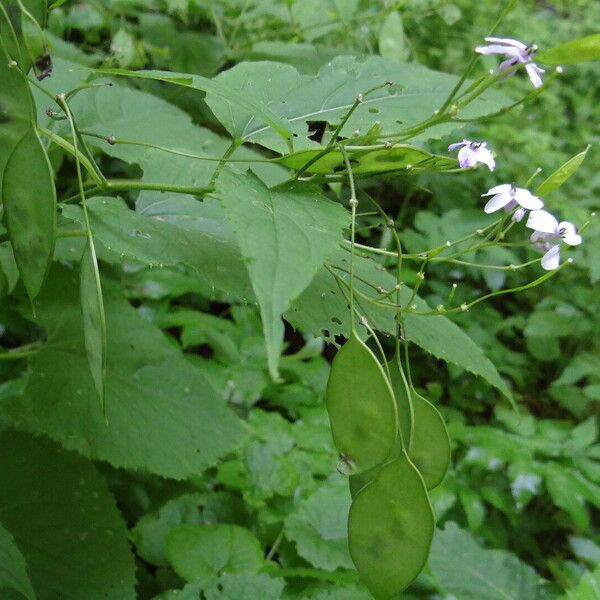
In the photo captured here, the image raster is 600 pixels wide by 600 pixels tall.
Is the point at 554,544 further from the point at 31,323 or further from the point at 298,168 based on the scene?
the point at 298,168

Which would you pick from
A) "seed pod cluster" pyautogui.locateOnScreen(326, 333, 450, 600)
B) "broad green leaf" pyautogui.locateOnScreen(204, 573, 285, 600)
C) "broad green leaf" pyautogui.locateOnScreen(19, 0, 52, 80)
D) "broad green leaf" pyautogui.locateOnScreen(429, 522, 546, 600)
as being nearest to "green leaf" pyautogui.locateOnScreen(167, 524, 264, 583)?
"broad green leaf" pyautogui.locateOnScreen(204, 573, 285, 600)

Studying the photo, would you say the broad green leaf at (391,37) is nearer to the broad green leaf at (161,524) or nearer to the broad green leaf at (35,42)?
the broad green leaf at (161,524)

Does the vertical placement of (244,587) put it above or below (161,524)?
above

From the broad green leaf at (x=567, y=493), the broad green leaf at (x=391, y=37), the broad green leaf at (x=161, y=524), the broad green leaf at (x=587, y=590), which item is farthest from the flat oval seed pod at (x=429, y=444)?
the broad green leaf at (x=391, y=37)

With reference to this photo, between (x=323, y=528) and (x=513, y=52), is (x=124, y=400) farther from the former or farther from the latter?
(x=513, y=52)

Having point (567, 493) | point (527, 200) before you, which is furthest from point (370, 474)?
point (567, 493)

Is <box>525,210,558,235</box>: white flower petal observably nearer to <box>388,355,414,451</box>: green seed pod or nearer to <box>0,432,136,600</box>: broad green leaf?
<box>388,355,414,451</box>: green seed pod

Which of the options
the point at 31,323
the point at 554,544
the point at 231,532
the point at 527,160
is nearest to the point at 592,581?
the point at 231,532

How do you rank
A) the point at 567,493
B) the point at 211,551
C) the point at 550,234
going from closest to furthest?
1. the point at 550,234
2. the point at 211,551
3. the point at 567,493
